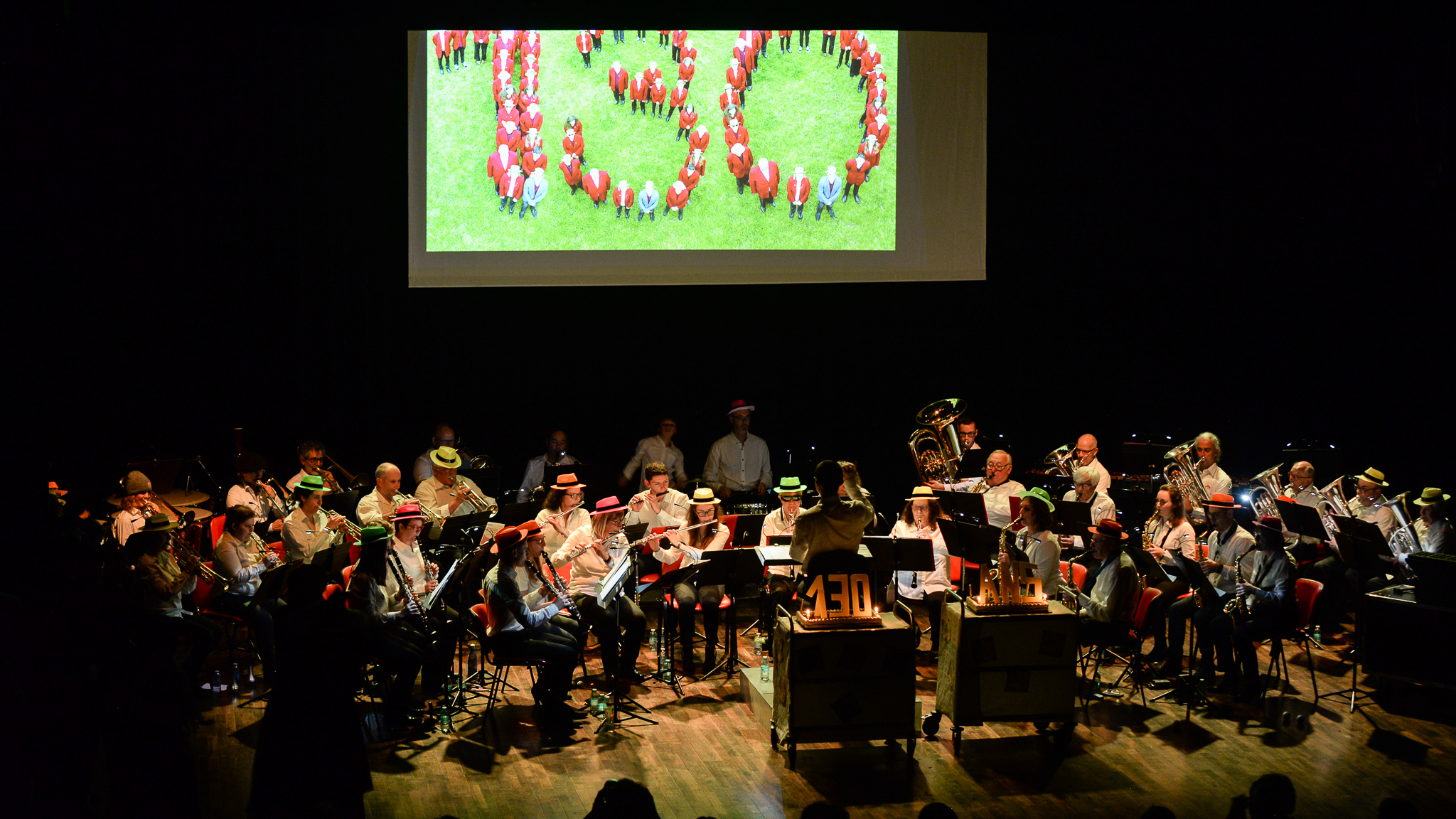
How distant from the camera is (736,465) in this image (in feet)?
34.4

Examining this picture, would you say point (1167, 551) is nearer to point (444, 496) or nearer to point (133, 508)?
point (444, 496)

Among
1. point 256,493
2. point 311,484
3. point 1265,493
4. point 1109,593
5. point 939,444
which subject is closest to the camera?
point 1109,593

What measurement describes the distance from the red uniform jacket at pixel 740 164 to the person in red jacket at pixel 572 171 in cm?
129

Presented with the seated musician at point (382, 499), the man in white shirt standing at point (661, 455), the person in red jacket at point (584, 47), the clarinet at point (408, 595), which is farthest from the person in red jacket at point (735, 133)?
the clarinet at point (408, 595)

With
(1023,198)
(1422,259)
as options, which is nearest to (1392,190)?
(1422,259)

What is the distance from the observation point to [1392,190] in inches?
426

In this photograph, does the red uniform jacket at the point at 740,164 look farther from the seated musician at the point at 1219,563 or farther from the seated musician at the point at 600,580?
the seated musician at the point at 1219,563

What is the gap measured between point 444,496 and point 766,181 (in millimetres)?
3784

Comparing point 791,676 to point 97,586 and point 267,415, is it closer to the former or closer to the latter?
point 97,586

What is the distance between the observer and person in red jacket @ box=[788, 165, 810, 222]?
31.3 feet

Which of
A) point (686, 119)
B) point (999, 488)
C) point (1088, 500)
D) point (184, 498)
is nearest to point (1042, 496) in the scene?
point (1088, 500)

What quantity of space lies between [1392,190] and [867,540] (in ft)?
24.7

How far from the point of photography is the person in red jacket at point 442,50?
917cm

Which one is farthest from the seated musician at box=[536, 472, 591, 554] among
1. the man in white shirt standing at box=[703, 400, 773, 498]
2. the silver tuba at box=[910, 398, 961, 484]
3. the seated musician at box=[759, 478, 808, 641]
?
the silver tuba at box=[910, 398, 961, 484]
